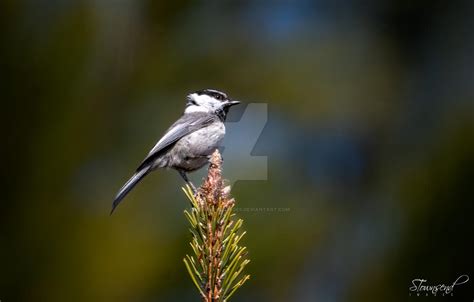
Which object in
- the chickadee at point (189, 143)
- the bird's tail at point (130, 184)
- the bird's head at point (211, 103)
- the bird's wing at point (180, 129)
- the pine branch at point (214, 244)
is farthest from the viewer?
the bird's head at point (211, 103)

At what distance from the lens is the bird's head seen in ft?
13.8

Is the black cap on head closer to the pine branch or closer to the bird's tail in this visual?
the bird's tail

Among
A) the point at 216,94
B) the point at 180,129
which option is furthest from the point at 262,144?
the point at 180,129

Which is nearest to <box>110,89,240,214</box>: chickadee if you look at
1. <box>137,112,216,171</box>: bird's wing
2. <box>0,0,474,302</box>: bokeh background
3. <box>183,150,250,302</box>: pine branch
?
<box>137,112,216,171</box>: bird's wing

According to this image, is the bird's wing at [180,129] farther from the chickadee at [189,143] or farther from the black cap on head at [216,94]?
the black cap on head at [216,94]

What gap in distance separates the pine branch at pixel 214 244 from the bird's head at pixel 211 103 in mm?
2249

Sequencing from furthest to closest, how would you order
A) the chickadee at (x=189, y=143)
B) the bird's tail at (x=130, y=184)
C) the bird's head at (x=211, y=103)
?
the bird's head at (x=211, y=103) → the chickadee at (x=189, y=143) → the bird's tail at (x=130, y=184)

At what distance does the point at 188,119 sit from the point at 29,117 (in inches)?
42.3

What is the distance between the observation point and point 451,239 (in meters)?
3.49

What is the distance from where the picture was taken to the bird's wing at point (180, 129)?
3.62 meters

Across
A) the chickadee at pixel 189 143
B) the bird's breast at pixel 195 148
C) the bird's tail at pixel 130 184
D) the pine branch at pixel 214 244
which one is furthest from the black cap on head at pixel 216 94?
the pine branch at pixel 214 244

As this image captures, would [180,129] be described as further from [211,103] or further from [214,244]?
[214,244]

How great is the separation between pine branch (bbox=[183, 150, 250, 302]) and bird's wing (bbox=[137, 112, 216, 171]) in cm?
168

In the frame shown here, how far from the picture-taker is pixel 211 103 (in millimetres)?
4230
